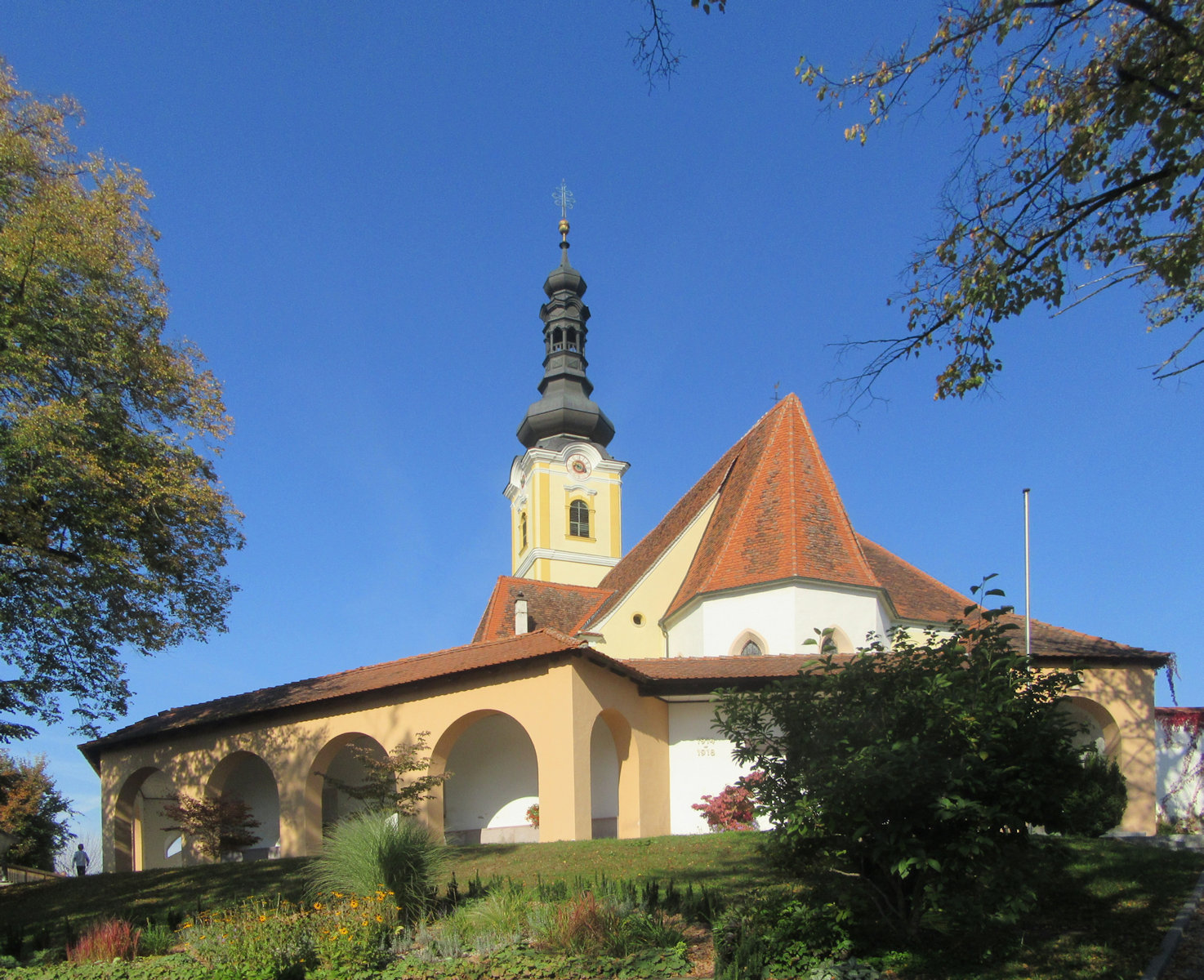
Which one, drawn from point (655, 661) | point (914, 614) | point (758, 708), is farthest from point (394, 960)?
point (914, 614)

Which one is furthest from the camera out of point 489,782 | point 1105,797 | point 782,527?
point 782,527

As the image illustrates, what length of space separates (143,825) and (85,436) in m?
14.9

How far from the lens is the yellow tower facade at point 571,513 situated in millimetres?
44281

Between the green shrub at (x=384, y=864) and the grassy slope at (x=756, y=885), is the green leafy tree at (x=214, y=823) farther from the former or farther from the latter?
the green shrub at (x=384, y=864)

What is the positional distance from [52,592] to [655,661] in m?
11.7

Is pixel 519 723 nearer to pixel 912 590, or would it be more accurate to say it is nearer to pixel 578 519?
pixel 912 590

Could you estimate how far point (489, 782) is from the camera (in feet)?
75.3

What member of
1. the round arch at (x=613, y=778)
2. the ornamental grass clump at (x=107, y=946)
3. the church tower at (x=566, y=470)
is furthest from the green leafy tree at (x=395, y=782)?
the church tower at (x=566, y=470)

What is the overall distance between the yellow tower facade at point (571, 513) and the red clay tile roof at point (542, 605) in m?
10.4

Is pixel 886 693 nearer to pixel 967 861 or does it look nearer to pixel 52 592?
pixel 967 861

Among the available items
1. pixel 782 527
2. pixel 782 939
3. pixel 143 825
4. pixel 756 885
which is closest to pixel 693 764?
pixel 782 527

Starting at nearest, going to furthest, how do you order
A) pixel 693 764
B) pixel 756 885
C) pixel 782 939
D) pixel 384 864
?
pixel 782 939, pixel 384 864, pixel 756 885, pixel 693 764

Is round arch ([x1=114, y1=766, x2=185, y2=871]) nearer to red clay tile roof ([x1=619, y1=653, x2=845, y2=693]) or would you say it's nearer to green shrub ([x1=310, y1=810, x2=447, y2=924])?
red clay tile roof ([x1=619, y1=653, x2=845, y2=693])

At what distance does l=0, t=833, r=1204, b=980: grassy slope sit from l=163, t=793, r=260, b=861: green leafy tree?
1.85 m
